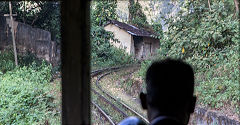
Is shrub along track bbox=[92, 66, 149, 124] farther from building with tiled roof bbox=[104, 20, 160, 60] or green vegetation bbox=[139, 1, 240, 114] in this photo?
building with tiled roof bbox=[104, 20, 160, 60]

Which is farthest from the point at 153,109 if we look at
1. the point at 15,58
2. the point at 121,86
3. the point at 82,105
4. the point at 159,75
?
the point at 15,58

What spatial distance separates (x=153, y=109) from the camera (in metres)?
1.32

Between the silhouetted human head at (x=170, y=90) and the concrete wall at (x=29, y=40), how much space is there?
1408 centimetres

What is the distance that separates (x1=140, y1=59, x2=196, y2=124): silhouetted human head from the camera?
1.29 meters

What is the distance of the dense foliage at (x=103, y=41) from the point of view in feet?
71.4

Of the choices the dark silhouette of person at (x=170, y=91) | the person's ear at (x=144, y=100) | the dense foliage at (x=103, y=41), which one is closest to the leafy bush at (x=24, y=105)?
the person's ear at (x=144, y=100)

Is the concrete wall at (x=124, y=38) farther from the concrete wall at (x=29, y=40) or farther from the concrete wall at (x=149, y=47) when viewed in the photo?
the concrete wall at (x=29, y=40)

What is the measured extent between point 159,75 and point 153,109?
0.67 feet

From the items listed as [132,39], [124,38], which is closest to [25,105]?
[124,38]

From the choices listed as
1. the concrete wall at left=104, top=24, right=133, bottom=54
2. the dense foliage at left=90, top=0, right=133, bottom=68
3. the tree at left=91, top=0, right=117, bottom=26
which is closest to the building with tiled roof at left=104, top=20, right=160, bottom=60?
the concrete wall at left=104, top=24, right=133, bottom=54

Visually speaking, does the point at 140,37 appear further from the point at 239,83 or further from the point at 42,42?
the point at 239,83

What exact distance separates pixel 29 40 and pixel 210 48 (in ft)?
35.8

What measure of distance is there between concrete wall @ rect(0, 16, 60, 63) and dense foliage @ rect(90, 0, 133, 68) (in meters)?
5.82

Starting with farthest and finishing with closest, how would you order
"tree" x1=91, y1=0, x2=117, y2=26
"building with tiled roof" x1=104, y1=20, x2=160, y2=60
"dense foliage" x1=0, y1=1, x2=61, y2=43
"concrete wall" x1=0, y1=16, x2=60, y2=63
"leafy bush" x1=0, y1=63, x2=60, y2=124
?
"building with tiled roof" x1=104, y1=20, x2=160, y2=60
"tree" x1=91, y1=0, x2=117, y2=26
"dense foliage" x1=0, y1=1, x2=61, y2=43
"concrete wall" x1=0, y1=16, x2=60, y2=63
"leafy bush" x1=0, y1=63, x2=60, y2=124
